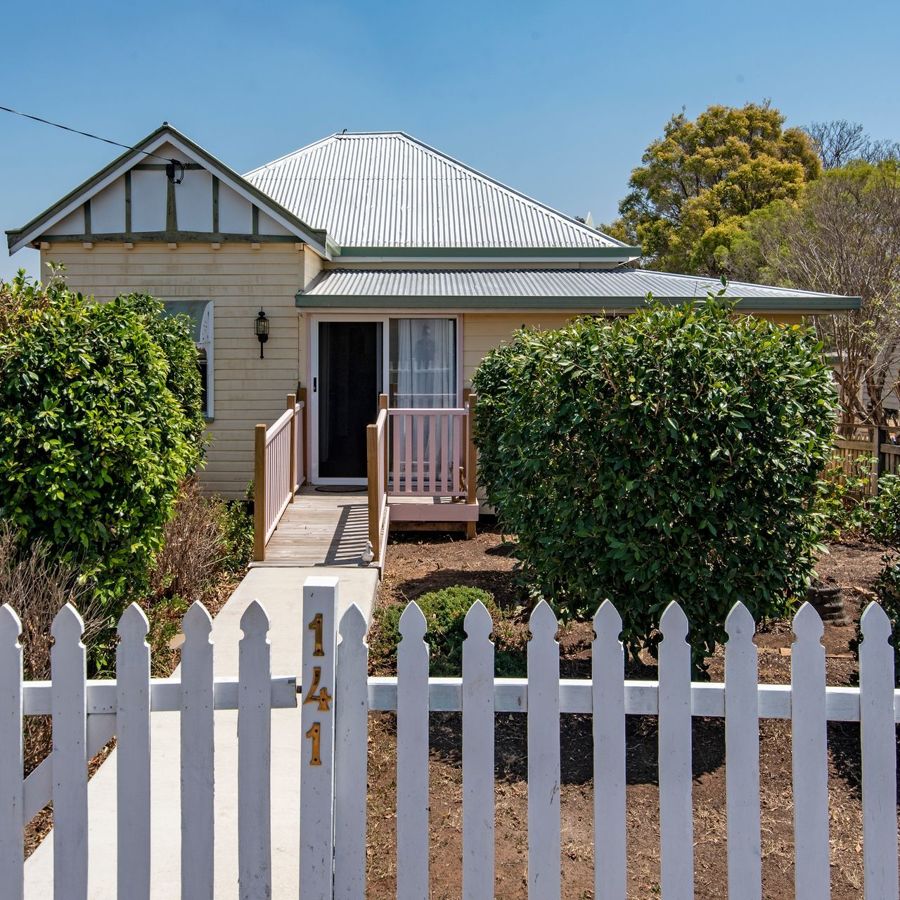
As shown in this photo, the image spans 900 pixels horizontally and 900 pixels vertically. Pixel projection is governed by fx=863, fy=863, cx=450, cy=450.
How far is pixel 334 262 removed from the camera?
13805 millimetres

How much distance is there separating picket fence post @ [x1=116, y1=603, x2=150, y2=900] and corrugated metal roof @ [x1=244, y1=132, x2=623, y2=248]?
12.7 m

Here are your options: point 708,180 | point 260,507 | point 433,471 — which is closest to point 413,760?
point 260,507

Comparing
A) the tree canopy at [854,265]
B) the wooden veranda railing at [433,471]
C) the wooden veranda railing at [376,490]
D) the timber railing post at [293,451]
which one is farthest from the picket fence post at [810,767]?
the tree canopy at [854,265]

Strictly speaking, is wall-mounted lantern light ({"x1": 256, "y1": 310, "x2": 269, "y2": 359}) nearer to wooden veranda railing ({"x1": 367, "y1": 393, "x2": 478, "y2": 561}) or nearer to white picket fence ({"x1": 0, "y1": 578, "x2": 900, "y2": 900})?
wooden veranda railing ({"x1": 367, "y1": 393, "x2": 478, "y2": 561})

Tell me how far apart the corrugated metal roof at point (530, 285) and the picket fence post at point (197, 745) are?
908 centimetres

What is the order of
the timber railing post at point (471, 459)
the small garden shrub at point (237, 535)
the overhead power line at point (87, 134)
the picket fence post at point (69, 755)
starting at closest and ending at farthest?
1. the picket fence post at point (69, 755)
2. the overhead power line at point (87, 134)
3. the small garden shrub at point (237, 535)
4. the timber railing post at point (471, 459)

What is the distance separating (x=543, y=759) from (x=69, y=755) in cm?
139

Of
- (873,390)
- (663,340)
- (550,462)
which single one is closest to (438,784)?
(550,462)

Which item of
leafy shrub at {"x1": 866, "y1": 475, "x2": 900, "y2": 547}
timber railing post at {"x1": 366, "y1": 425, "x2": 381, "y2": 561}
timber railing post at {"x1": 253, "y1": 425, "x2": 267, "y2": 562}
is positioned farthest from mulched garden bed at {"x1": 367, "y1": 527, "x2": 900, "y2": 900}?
timber railing post at {"x1": 253, "y1": 425, "x2": 267, "y2": 562}

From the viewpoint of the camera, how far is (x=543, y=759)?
2574mm

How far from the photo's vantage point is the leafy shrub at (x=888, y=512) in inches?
200

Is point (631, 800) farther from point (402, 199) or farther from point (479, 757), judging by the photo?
point (402, 199)

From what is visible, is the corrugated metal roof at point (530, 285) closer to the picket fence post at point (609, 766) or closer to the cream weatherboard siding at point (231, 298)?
the cream weatherboard siding at point (231, 298)

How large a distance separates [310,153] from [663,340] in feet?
49.7
